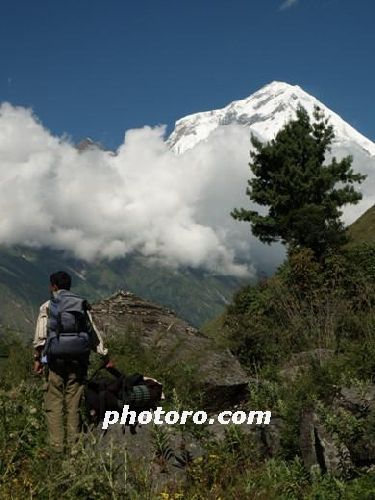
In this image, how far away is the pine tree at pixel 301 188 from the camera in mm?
31906

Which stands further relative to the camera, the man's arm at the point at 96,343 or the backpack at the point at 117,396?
the man's arm at the point at 96,343

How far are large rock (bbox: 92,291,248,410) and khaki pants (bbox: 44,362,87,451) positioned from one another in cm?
313

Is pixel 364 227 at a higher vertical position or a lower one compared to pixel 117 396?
higher

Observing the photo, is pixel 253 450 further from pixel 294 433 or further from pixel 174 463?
pixel 174 463


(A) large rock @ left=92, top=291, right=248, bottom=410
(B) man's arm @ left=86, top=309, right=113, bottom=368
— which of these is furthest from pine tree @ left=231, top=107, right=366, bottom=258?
(B) man's arm @ left=86, top=309, right=113, bottom=368

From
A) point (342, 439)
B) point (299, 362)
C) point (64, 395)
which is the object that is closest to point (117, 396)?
point (64, 395)

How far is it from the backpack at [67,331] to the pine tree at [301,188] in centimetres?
2564

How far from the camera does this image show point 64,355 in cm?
686

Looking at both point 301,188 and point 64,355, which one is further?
point 301,188

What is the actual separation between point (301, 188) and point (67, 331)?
26.7 meters

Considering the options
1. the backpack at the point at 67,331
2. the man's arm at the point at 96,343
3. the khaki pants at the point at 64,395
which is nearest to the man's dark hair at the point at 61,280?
the backpack at the point at 67,331

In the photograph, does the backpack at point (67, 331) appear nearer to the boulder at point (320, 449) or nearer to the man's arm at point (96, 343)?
the man's arm at point (96, 343)

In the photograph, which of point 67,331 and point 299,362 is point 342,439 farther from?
point 299,362

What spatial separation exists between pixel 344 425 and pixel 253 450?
3.69 ft
